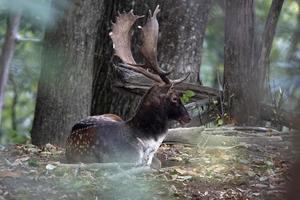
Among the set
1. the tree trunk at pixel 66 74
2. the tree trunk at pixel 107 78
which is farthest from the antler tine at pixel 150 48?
the tree trunk at pixel 107 78

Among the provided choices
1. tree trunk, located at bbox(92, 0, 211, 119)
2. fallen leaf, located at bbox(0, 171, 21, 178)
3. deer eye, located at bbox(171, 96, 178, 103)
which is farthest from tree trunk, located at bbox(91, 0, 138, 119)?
fallen leaf, located at bbox(0, 171, 21, 178)

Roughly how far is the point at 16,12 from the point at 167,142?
15.6 feet

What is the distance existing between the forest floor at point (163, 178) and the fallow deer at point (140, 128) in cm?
28

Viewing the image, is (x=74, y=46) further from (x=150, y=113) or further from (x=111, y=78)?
(x=150, y=113)

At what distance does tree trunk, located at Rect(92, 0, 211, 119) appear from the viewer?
Result: 876cm

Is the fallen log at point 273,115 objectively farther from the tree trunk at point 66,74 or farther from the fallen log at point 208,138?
the tree trunk at point 66,74

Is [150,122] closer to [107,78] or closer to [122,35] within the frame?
[122,35]

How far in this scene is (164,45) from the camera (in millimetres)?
8789

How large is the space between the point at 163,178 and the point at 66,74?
2931 millimetres

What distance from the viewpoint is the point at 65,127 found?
320 inches

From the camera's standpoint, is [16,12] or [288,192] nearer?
[288,192]

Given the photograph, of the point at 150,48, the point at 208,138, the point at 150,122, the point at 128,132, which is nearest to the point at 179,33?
the point at 208,138

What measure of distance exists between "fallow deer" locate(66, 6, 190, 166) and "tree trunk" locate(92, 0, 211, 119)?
8.22 feet

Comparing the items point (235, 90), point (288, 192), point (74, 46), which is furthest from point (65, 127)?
point (288, 192)
